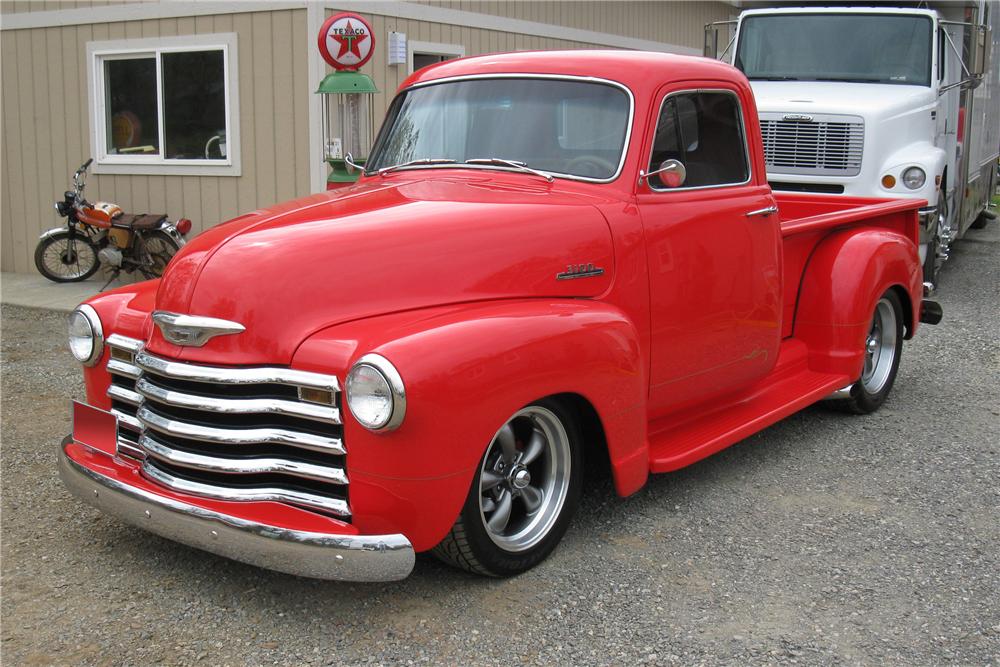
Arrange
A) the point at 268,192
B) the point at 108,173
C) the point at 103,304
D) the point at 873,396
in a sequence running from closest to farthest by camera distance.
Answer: the point at 103,304 < the point at 873,396 < the point at 268,192 < the point at 108,173

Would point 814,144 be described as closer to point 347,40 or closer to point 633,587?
point 347,40

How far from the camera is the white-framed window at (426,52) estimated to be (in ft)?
36.8

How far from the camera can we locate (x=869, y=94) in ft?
31.9

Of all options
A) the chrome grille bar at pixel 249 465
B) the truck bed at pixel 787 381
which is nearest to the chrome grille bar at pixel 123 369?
the chrome grille bar at pixel 249 465

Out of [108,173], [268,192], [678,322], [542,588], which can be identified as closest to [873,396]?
[678,322]

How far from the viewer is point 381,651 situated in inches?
133

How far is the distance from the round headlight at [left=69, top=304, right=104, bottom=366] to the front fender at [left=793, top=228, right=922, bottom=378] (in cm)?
367

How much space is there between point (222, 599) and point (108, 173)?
936 cm

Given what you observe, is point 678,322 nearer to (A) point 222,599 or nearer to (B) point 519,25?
(A) point 222,599

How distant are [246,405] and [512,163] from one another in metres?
1.66

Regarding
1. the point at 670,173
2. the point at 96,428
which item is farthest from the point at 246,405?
the point at 670,173

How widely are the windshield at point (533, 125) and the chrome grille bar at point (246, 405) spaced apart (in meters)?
1.59

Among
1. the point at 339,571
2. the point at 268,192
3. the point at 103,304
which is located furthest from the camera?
the point at 268,192

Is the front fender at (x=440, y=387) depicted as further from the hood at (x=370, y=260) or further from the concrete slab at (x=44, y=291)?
the concrete slab at (x=44, y=291)
